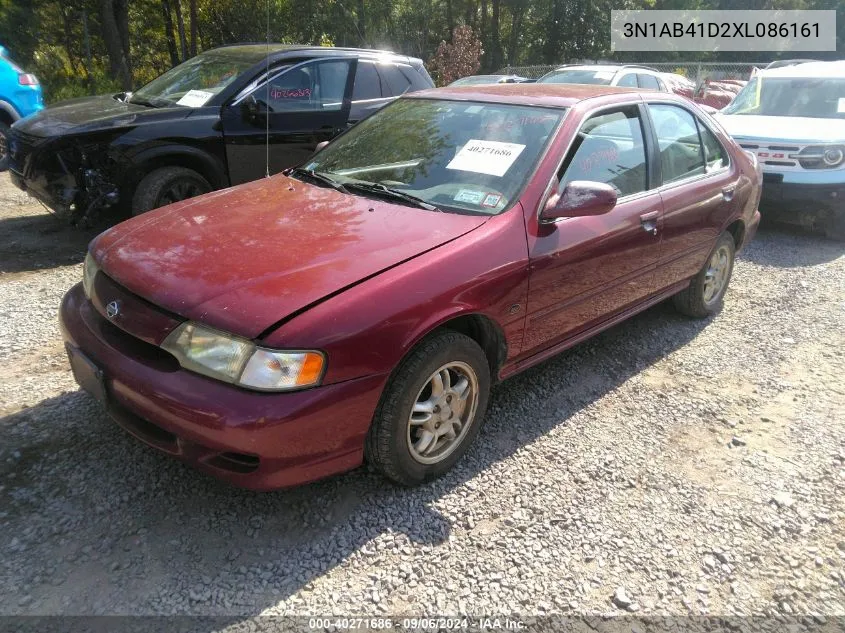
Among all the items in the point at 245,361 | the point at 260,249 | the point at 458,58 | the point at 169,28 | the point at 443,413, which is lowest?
the point at 443,413

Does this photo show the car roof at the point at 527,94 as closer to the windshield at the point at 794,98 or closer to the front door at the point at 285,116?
the front door at the point at 285,116

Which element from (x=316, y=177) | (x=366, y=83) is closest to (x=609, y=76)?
(x=366, y=83)

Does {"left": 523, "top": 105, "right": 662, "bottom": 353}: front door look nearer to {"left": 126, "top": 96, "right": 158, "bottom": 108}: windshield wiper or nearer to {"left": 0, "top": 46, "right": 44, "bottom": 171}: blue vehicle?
{"left": 126, "top": 96, "right": 158, "bottom": 108}: windshield wiper

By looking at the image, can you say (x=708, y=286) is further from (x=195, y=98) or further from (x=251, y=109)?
(x=195, y=98)

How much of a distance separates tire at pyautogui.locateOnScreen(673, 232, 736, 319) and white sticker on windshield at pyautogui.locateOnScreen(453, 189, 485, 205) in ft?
7.40

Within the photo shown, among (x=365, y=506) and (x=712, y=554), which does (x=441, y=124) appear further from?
(x=712, y=554)

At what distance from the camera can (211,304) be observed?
2301 mm

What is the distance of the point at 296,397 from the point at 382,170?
1.58 metres

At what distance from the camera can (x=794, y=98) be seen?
7844 millimetres

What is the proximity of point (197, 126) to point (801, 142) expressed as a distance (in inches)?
240

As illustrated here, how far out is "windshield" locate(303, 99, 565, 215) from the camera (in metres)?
3.04

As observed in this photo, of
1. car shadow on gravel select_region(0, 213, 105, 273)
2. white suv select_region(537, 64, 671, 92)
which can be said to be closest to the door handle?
car shadow on gravel select_region(0, 213, 105, 273)

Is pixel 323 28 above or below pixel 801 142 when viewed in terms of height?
above

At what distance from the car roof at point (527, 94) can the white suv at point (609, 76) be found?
631cm
